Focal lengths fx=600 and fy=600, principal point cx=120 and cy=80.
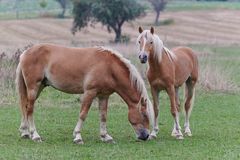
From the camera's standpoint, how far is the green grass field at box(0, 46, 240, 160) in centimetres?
948

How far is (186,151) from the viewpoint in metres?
9.81

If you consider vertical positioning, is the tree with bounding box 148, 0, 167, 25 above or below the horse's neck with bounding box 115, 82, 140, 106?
below

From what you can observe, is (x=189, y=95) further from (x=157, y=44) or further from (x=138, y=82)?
(x=138, y=82)

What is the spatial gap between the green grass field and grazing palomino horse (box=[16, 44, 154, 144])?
405mm

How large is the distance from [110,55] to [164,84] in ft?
4.06

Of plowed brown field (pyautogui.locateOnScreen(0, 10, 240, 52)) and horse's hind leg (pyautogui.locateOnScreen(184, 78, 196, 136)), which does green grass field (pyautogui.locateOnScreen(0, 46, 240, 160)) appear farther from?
plowed brown field (pyautogui.locateOnScreen(0, 10, 240, 52))

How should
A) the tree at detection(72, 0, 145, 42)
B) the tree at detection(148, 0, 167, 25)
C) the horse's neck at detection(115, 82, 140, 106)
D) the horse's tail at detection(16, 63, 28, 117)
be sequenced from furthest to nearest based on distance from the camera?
the tree at detection(148, 0, 167, 25), the tree at detection(72, 0, 145, 42), the horse's tail at detection(16, 63, 28, 117), the horse's neck at detection(115, 82, 140, 106)

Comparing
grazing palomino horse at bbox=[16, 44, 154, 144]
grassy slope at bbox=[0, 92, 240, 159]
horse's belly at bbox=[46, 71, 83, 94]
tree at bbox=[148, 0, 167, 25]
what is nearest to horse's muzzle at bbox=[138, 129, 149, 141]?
grazing palomino horse at bbox=[16, 44, 154, 144]

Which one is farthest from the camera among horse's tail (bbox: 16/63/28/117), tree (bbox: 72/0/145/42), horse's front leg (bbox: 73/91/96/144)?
tree (bbox: 72/0/145/42)

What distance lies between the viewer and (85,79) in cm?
1066

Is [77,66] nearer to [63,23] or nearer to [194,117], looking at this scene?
[194,117]

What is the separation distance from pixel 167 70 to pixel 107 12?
1531 inches

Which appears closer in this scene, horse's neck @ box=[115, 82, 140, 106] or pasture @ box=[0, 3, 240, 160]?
pasture @ box=[0, 3, 240, 160]

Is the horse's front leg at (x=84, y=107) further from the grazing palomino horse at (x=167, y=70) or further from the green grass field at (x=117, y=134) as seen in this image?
the grazing palomino horse at (x=167, y=70)
